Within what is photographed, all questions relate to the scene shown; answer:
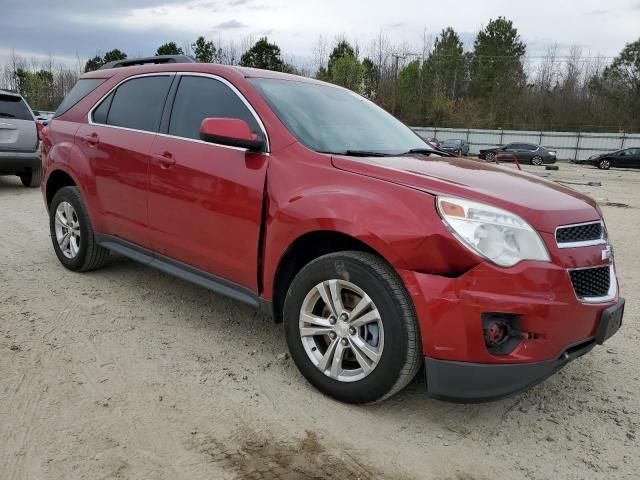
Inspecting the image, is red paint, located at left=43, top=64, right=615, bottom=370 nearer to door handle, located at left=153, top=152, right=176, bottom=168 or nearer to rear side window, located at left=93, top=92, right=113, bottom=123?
door handle, located at left=153, top=152, right=176, bottom=168

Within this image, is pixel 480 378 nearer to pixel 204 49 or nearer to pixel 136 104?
pixel 136 104

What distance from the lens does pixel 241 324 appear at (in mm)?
4000

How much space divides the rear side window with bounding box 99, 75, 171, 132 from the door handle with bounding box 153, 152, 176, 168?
0.30 m

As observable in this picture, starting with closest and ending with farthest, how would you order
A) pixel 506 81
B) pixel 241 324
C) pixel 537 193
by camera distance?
1. pixel 537 193
2. pixel 241 324
3. pixel 506 81

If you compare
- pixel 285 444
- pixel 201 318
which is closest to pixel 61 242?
pixel 201 318

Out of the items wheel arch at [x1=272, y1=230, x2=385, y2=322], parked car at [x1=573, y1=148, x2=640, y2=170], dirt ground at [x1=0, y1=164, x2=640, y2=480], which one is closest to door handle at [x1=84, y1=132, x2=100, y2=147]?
dirt ground at [x1=0, y1=164, x2=640, y2=480]

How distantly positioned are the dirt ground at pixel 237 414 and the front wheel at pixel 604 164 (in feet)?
103

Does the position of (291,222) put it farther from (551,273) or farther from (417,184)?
(551,273)

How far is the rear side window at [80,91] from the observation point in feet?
15.8

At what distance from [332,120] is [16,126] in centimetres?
839

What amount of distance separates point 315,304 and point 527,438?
4.17 ft

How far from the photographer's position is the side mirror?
10.2 ft

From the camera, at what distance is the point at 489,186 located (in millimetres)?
2785

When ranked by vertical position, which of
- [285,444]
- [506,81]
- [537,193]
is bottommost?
[285,444]
